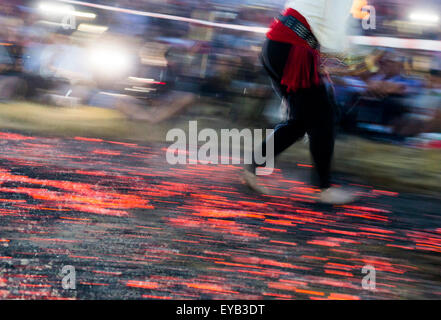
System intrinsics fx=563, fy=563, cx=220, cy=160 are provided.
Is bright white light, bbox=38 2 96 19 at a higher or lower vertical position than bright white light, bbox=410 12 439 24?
lower

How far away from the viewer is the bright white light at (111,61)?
250 inches

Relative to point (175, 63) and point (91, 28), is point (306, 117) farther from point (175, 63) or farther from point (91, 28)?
point (91, 28)

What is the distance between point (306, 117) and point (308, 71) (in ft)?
0.93

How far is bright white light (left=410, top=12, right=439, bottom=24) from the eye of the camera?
565 cm

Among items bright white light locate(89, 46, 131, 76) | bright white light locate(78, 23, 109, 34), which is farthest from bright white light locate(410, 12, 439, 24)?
bright white light locate(78, 23, 109, 34)

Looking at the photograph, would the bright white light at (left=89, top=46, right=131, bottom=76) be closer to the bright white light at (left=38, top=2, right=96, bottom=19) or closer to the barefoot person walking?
the bright white light at (left=38, top=2, right=96, bottom=19)

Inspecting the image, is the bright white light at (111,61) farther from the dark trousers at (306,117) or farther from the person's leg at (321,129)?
the person's leg at (321,129)

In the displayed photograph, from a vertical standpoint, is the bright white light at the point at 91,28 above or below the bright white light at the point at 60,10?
below

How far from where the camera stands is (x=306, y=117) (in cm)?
334

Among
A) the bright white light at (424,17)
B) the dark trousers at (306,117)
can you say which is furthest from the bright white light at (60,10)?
the dark trousers at (306,117)

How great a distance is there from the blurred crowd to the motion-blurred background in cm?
1

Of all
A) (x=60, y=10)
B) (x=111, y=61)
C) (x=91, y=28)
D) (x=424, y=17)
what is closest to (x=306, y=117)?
(x=424, y=17)

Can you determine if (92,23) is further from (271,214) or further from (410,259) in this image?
(410,259)

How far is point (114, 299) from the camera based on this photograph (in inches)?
78.4
